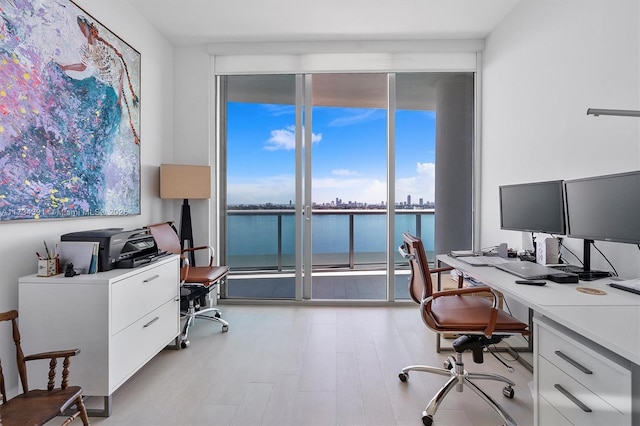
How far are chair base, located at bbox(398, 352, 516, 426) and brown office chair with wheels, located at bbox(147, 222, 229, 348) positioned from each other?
1.86 meters

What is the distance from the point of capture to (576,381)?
1.26 meters

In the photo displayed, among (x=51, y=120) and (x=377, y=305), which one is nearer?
(x=51, y=120)

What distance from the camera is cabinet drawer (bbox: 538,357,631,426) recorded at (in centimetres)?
111

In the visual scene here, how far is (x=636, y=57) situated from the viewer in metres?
1.92

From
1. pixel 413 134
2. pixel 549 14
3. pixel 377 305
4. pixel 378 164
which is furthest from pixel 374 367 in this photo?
pixel 549 14

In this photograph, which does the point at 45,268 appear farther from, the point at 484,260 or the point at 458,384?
the point at 484,260

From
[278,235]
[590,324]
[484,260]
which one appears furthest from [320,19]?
[590,324]

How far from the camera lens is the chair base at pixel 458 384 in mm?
1830

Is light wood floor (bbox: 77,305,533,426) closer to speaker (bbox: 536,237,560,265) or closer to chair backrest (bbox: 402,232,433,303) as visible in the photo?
chair backrest (bbox: 402,232,433,303)

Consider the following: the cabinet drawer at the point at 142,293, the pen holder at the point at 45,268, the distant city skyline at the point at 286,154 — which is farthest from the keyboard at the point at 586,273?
the pen holder at the point at 45,268

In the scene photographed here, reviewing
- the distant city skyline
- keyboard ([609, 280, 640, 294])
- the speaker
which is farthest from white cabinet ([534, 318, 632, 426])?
the distant city skyline

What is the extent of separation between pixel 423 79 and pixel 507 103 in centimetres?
104

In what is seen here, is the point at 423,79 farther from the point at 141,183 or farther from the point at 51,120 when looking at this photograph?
the point at 51,120

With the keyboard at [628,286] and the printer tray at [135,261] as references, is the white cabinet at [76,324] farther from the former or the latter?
the keyboard at [628,286]
